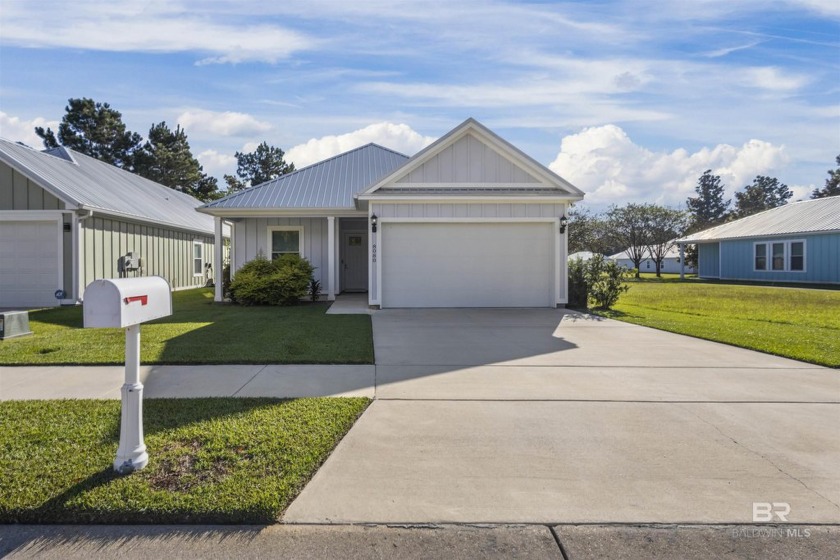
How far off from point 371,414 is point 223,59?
10906 millimetres

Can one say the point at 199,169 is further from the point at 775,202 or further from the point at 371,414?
the point at 775,202

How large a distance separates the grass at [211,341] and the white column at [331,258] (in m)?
2.95

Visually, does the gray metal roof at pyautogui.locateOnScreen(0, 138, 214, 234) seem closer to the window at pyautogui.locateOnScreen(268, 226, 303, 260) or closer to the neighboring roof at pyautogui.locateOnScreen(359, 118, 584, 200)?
the window at pyautogui.locateOnScreen(268, 226, 303, 260)

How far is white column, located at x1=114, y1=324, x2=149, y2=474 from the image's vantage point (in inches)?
121

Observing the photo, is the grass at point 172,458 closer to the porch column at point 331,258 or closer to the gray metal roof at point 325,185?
the gray metal roof at point 325,185

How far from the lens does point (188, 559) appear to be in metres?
2.33

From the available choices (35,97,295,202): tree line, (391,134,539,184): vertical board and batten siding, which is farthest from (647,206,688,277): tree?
(35,97,295,202): tree line

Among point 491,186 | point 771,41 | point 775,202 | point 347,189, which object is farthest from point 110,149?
point 775,202

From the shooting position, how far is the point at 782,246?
2414 centimetres

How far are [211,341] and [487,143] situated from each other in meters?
8.06

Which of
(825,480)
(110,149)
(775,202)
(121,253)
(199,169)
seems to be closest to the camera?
(825,480)

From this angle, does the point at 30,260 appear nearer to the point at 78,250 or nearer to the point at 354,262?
the point at 78,250

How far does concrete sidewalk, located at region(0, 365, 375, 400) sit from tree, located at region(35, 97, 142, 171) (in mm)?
40027

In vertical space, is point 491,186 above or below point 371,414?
above
